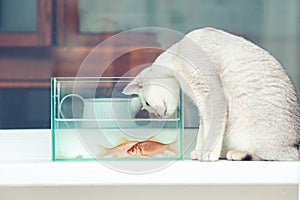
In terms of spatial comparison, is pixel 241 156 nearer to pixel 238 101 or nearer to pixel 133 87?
pixel 238 101

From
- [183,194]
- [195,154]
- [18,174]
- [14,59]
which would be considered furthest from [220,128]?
[14,59]

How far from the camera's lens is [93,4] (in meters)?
1.47

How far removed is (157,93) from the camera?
0.84 meters

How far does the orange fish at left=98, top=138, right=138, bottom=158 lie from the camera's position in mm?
808

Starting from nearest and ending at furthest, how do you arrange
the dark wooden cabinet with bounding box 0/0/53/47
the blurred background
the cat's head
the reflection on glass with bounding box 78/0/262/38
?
1. the cat's head
2. the blurred background
3. the dark wooden cabinet with bounding box 0/0/53/47
4. the reflection on glass with bounding box 78/0/262/38

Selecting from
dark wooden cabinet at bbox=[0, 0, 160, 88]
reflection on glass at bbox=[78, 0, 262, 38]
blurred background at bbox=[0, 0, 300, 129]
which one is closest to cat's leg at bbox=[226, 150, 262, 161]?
blurred background at bbox=[0, 0, 300, 129]

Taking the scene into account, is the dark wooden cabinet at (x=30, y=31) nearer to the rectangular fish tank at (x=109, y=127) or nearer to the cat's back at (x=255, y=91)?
the rectangular fish tank at (x=109, y=127)

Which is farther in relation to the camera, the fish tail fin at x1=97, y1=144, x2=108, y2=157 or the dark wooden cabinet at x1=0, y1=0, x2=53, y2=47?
the dark wooden cabinet at x1=0, y1=0, x2=53, y2=47

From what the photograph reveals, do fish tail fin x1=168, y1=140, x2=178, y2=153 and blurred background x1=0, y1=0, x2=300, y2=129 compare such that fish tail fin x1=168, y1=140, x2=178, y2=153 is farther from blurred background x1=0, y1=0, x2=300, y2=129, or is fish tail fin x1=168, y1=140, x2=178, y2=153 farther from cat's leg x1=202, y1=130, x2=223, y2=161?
blurred background x1=0, y1=0, x2=300, y2=129

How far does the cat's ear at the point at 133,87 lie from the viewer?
850 mm

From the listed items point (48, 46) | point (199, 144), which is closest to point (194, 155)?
point (199, 144)

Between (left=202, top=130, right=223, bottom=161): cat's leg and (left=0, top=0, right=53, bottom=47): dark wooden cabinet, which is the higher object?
(left=0, top=0, right=53, bottom=47): dark wooden cabinet

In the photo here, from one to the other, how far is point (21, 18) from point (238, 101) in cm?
74

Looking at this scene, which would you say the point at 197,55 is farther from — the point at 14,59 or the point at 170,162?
the point at 14,59
